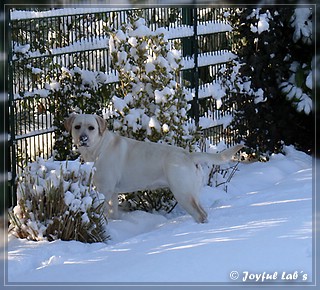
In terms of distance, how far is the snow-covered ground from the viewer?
4664 millimetres

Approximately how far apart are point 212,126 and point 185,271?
4.89 metres

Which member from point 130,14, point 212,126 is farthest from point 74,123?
point 212,126

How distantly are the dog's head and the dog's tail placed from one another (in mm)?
759

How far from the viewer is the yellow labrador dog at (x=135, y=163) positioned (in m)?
6.61

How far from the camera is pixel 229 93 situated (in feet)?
31.4

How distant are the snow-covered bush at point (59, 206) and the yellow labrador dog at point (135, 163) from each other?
435 millimetres

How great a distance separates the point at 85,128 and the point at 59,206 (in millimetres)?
858

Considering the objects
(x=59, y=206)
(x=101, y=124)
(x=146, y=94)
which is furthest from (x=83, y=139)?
(x=146, y=94)

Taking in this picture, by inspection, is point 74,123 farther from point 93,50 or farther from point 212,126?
point 212,126

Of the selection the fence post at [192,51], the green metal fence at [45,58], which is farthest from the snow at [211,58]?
the green metal fence at [45,58]

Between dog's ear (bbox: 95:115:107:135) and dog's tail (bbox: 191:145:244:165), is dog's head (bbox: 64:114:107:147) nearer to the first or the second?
dog's ear (bbox: 95:115:107:135)

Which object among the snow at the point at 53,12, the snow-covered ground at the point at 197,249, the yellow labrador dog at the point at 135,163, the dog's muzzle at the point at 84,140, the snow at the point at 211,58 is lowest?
the snow-covered ground at the point at 197,249

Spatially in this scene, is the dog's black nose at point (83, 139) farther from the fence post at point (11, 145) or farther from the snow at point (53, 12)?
the snow at point (53, 12)

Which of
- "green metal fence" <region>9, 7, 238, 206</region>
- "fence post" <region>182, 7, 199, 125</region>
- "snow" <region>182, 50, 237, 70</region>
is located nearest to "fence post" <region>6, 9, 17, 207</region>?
"green metal fence" <region>9, 7, 238, 206</region>
